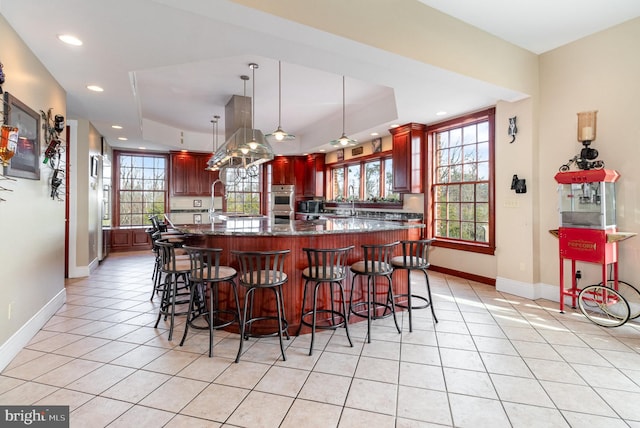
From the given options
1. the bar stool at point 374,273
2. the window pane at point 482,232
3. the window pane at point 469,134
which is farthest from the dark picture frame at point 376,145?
the bar stool at point 374,273

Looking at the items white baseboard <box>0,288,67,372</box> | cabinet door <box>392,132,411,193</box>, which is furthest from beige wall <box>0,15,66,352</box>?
cabinet door <box>392,132,411,193</box>

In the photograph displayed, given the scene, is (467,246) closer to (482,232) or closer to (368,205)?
(482,232)

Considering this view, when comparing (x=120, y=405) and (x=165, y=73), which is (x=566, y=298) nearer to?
(x=120, y=405)

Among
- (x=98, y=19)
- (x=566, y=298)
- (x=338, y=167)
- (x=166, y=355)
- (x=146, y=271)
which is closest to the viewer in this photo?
(x=98, y=19)

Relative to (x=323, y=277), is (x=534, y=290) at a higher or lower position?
lower

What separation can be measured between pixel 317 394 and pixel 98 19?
3.03 meters

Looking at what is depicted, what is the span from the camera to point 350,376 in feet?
7.45

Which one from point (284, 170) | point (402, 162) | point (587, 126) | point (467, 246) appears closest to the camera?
point (587, 126)

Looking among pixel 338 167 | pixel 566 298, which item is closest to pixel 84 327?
pixel 566 298

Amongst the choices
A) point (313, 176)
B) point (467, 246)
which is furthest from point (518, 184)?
point (313, 176)

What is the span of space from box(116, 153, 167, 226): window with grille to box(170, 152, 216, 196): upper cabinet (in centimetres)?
46

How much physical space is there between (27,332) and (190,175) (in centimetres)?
576

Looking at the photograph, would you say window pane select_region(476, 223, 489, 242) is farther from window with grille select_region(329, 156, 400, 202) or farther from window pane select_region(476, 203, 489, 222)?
window with grille select_region(329, 156, 400, 202)

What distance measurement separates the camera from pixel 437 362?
8.09 feet
